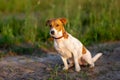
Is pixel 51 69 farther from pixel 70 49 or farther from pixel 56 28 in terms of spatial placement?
pixel 56 28

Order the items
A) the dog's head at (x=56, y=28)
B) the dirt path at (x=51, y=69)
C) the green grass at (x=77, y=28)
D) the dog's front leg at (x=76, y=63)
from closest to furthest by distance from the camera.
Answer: the dog's head at (x=56, y=28), the dirt path at (x=51, y=69), the dog's front leg at (x=76, y=63), the green grass at (x=77, y=28)

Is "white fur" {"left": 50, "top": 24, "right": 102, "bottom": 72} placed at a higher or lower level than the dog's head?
lower

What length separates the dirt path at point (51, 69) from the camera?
671cm

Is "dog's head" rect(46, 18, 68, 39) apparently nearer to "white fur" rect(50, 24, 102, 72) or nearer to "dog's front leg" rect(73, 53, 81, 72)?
"white fur" rect(50, 24, 102, 72)

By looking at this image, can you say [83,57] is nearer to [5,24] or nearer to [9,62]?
[9,62]

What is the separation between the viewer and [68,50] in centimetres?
685

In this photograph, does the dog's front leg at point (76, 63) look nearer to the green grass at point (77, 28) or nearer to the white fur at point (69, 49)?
the white fur at point (69, 49)

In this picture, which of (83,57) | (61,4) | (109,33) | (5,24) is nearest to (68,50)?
(83,57)

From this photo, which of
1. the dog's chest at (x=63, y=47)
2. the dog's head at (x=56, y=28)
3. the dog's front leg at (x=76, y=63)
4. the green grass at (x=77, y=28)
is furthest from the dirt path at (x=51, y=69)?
the green grass at (x=77, y=28)

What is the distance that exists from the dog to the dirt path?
5.4 inches

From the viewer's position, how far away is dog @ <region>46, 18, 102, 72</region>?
261 inches

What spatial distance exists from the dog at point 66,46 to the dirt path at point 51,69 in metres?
0.14

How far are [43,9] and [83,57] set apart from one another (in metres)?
6.38

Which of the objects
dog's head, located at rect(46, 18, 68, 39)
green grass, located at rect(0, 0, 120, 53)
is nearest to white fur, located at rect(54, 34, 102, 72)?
dog's head, located at rect(46, 18, 68, 39)
